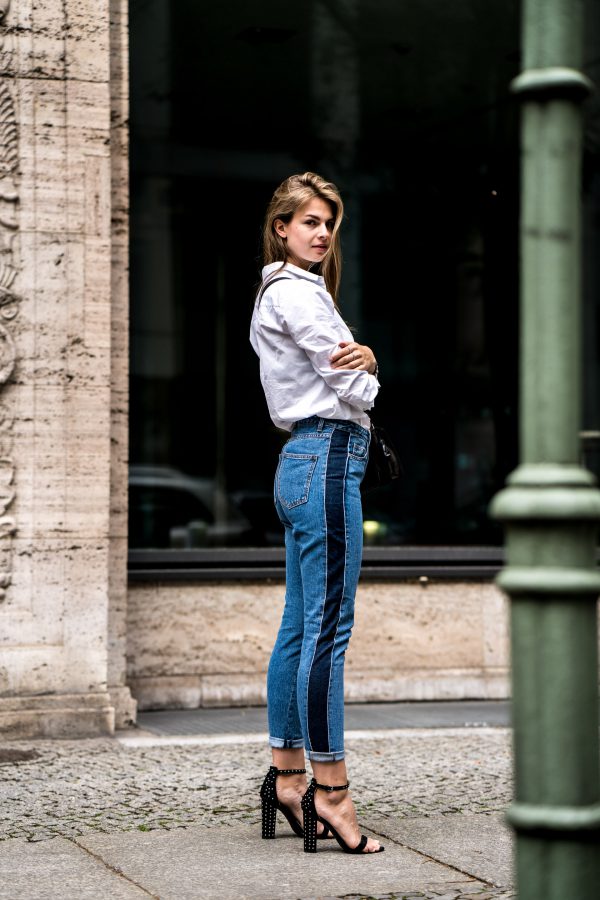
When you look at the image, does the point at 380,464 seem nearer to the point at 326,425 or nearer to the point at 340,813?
the point at 326,425

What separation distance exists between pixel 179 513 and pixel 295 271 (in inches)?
132

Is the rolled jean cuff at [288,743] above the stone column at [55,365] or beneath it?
beneath

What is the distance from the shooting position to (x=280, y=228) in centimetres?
468

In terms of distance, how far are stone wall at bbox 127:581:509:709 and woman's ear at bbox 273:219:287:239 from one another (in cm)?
306

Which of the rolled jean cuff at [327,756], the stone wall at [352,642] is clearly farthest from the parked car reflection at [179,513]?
the rolled jean cuff at [327,756]

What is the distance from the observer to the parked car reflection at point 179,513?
7598 mm

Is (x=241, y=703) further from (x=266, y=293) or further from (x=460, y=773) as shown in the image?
(x=266, y=293)

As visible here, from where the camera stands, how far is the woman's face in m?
4.61

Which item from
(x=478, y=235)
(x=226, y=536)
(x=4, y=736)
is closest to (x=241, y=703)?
(x=226, y=536)

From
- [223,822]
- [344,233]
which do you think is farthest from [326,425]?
[344,233]

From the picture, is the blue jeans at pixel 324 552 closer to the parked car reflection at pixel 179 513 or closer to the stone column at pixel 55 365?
the stone column at pixel 55 365

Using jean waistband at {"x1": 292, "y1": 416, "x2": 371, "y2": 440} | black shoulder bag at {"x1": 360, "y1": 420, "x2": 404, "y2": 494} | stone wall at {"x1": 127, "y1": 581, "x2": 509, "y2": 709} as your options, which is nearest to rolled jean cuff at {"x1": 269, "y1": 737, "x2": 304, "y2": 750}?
black shoulder bag at {"x1": 360, "y1": 420, "x2": 404, "y2": 494}

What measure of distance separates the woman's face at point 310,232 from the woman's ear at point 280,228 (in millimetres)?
17

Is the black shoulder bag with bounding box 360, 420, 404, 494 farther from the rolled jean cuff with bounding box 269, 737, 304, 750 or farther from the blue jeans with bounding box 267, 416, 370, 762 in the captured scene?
the rolled jean cuff with bounding box 269, 737, 304, 750
